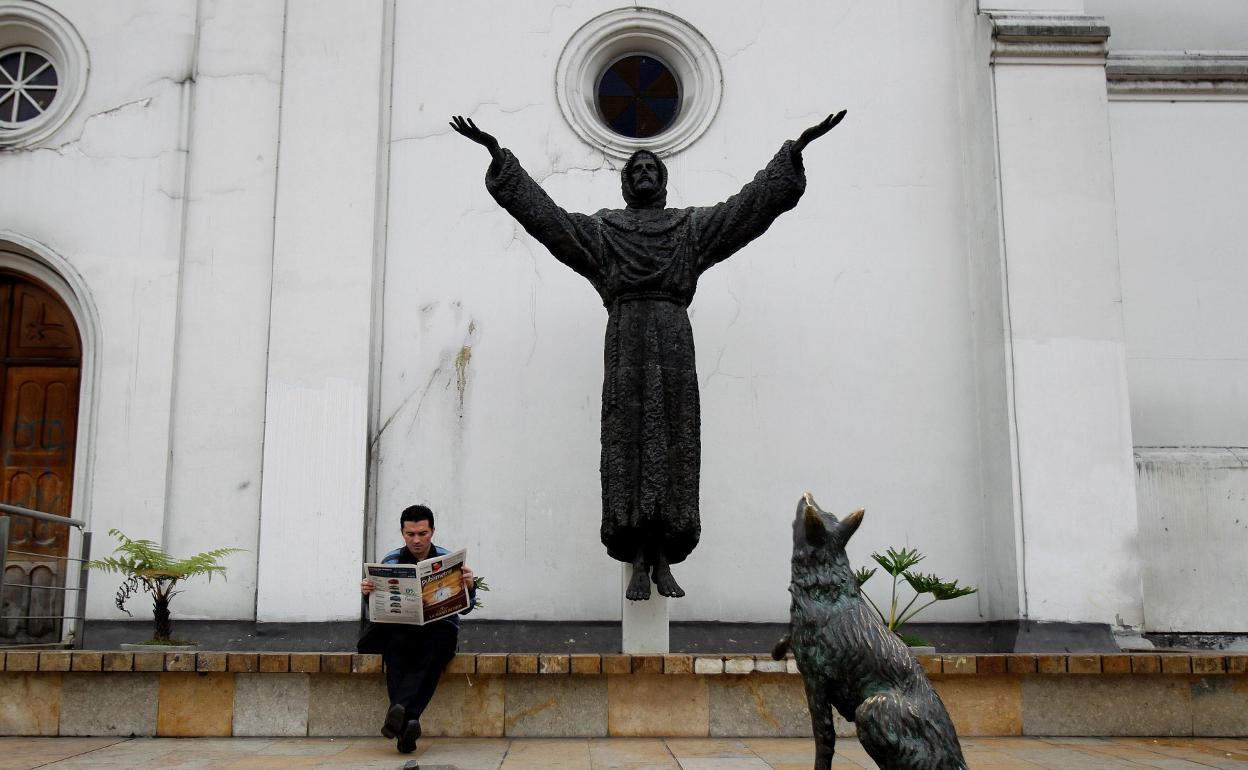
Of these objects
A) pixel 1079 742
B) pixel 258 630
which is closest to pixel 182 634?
pixel 258 630

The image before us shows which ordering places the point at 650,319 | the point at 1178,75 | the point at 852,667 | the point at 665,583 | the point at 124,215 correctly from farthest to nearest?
the point at 1178,75 → the point at 124,215 → the point at 650,319 → the point at 665,583 → the point at 852,667

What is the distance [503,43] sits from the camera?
8281 mm

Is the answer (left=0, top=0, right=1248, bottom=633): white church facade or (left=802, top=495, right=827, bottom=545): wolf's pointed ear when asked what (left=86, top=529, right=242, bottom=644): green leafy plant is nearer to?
(left=0, top=0, right=1248, bottom=633): white church facade

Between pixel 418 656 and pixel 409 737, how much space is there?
468mm

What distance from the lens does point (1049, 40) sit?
7.90 meters

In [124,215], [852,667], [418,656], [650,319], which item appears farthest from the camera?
[124,215]

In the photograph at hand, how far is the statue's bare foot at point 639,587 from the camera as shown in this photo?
6.14 metres

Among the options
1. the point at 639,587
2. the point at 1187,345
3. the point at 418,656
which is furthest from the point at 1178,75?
the point at 418,656

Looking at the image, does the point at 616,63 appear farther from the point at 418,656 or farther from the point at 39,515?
the point at 39,515

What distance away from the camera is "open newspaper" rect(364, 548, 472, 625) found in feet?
17.9

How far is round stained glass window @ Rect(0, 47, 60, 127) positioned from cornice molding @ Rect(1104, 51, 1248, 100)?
8531mm

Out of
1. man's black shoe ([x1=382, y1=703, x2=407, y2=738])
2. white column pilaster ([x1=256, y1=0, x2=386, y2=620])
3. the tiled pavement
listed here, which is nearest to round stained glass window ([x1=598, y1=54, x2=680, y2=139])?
white column pilaster ([x1=256, y1=0, x2=386, y2=620])

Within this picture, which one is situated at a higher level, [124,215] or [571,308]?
[124,215]

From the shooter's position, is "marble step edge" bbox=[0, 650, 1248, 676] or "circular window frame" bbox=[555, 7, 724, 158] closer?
"marble step edge" bbox=[0, 650, 1248, 676]
